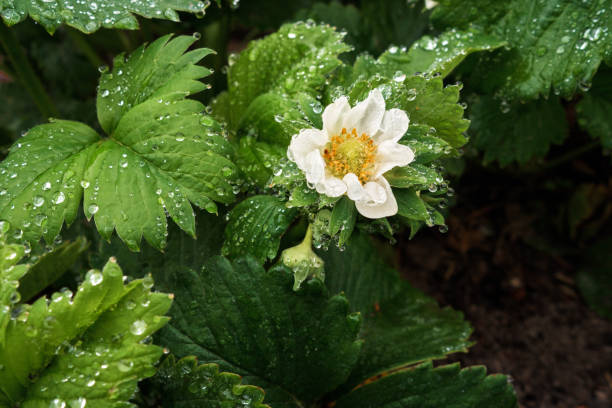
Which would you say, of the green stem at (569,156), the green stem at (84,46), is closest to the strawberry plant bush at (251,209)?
the green stem at (84,46)

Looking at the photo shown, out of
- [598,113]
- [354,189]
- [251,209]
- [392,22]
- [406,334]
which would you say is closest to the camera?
[354,189]

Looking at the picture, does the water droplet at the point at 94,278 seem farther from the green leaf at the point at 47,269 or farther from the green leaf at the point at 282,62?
the green leaf at the point at 282,62

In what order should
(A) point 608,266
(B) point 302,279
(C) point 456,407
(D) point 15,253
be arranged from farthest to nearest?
(A) point 608,266, (C) point 456,407, (B) point 302,279, (D) point 15,253

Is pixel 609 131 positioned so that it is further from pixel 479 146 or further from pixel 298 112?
pixel 298 112

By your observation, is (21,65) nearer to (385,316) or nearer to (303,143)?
(303,143)

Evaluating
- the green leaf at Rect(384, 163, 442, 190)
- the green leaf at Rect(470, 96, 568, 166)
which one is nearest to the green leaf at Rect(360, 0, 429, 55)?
the green leaf at Rect(470, 96, 568, 166)

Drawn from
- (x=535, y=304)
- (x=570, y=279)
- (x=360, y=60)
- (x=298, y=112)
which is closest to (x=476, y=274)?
(x=535, y=304)

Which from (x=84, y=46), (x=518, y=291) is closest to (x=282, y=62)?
(x=84, y=46)
